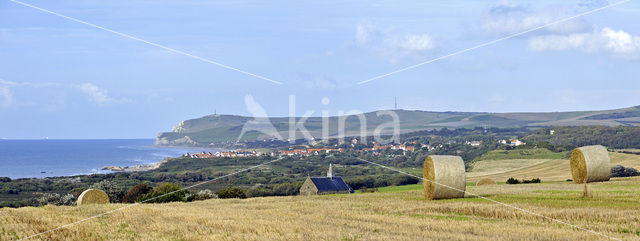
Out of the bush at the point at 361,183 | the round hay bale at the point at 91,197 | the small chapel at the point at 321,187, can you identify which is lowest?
the bush at the point at 361,183

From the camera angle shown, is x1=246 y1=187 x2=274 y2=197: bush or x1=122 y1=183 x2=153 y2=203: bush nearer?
x1=122 y1=183 x2=153 y2=203: bush

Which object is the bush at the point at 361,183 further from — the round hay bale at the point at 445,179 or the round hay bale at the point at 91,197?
the round hay bale at the point at 445,179

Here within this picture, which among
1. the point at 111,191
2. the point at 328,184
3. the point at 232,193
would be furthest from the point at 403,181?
the point at 232,193

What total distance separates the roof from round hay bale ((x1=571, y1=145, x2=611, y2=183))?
2934cm

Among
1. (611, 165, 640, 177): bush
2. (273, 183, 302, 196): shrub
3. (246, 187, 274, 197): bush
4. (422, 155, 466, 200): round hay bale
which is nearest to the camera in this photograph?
(422, 155, 466, 200): round hay bale

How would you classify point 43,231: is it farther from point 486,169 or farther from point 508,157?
point 508,157

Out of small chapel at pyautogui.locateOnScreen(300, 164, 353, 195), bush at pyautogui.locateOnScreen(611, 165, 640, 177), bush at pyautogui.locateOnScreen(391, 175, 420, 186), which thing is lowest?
bush at pyautogui.locateOnScreen(391, 175, 420, 186)

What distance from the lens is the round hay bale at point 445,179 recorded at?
26.7 m

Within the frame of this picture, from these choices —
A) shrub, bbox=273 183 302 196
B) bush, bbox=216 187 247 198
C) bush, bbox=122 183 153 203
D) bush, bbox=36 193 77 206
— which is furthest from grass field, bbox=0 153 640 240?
shrub, bbox=273 183 302 196

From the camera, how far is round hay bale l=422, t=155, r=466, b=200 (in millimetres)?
26734

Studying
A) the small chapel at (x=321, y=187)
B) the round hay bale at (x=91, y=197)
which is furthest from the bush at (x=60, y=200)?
the small chapel at (x=321, y=187)

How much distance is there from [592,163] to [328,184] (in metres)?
31.6

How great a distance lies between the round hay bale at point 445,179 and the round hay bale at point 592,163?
920 centimetres

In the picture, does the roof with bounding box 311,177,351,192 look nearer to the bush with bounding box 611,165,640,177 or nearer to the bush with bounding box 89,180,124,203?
the bush with bounding box 89,180,124,203
